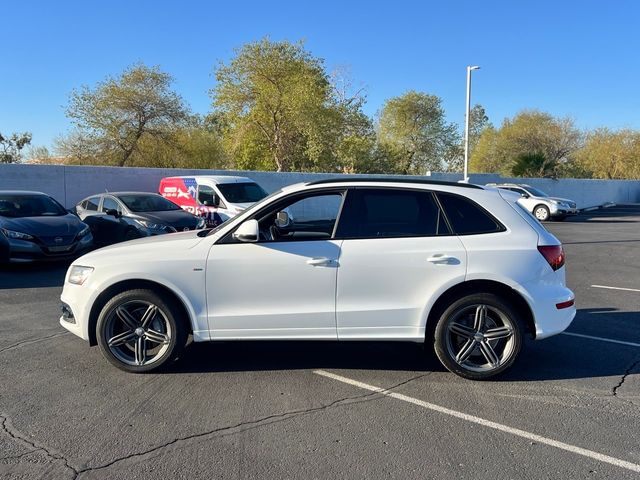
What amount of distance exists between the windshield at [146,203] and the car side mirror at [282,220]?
857cm

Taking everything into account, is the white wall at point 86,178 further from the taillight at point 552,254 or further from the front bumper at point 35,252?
the taillight at point 552,254

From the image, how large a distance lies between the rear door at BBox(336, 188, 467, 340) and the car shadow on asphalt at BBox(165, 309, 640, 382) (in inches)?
24.7

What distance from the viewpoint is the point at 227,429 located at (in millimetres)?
3658

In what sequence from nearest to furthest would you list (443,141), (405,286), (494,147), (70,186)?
→ (405,286)
(70,186)
(443,141)
(494,147)

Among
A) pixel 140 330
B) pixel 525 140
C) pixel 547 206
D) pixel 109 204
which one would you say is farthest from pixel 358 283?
pixel 525 140

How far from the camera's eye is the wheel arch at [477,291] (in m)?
4.45

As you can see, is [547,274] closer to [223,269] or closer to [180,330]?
[223,269]

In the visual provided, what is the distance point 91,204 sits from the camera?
13625 millimetres

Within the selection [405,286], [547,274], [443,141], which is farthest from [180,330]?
[443,141]

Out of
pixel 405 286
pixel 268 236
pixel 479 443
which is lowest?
pixel 479 443

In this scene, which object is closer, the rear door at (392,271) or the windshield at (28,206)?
the rear door at (392,271)

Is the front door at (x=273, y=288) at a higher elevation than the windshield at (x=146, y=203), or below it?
below

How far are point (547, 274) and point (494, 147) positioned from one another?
51078 millimetres

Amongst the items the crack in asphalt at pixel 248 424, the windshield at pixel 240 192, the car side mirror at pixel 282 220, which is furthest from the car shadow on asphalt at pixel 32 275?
the crack in asphalt at pixel 248 424
